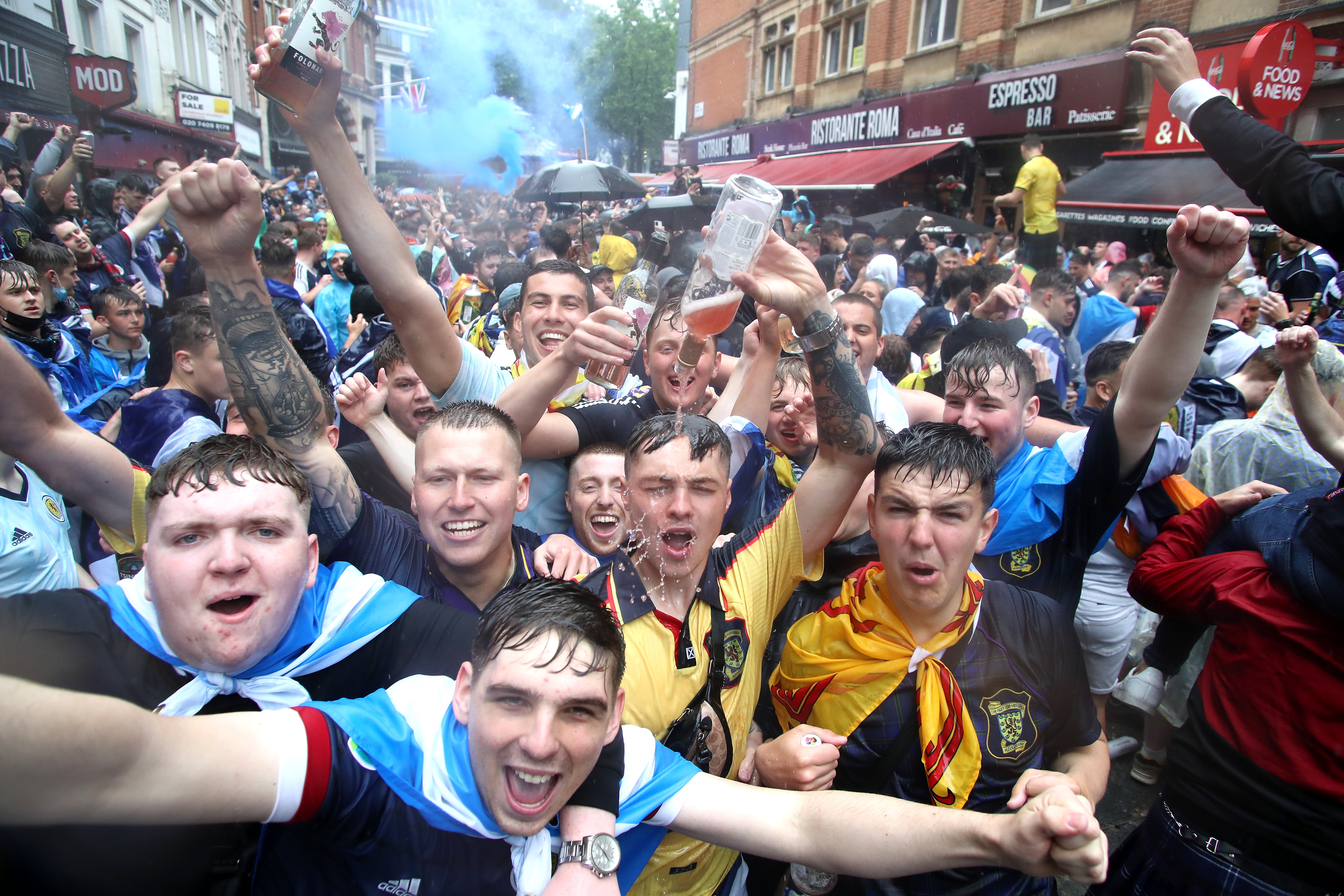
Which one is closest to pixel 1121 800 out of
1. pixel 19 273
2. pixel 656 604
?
pixel 656 604

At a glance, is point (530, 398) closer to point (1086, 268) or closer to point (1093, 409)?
point (1093, 409)

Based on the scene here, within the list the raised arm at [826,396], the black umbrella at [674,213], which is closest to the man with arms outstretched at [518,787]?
the raised arm at [826,396]

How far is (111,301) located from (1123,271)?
9.07 meters

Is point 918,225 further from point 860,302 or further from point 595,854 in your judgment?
point 595,854

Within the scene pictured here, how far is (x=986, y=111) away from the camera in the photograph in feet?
49.3

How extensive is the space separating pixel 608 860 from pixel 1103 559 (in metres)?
2.83

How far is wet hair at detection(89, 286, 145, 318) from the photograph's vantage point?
17.2 feet

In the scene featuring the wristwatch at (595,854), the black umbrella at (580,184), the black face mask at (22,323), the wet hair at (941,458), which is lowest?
the wristwatch at (595,854)

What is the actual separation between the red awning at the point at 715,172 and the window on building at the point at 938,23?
7494 mm

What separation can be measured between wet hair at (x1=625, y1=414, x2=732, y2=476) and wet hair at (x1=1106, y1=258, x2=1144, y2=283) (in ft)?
23.4

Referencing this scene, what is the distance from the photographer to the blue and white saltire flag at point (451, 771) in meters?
1.46

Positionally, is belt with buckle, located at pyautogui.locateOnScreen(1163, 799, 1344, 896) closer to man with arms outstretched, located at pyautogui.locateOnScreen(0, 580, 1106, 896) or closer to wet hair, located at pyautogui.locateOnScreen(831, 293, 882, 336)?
man with arms outstretched, located at pyautogui.locateOnScreen(0, 580, 1106, 896)

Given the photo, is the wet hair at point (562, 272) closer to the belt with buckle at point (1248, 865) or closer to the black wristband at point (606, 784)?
the black wristband at point (606, 784)

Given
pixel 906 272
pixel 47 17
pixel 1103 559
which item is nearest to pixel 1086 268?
pixel 906 272
